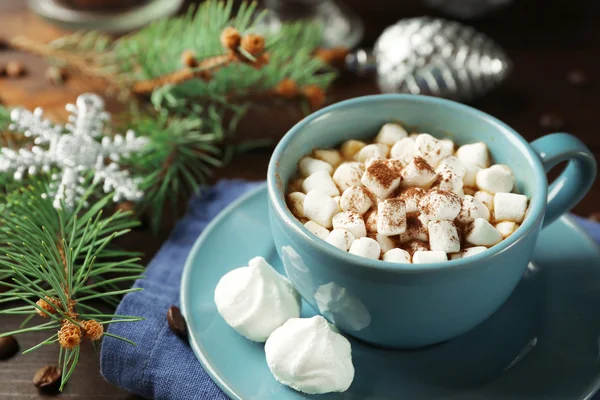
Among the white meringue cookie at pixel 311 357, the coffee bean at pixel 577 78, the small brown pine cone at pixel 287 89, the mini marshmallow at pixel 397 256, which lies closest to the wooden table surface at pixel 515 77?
the coffee bean at pixel 577 78

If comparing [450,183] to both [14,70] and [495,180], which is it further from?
[14,70]

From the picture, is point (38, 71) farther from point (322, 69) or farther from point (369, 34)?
point (369, 34)

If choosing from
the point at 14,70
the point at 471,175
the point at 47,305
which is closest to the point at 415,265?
the point at 471,175

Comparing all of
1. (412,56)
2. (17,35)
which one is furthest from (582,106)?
(17,35)

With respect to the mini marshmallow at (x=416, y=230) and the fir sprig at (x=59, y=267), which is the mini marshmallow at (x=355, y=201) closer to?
the mini marshmallow at (x=416, y=230)

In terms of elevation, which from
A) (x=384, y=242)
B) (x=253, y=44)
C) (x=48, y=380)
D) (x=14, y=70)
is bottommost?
(x=48, y=380)

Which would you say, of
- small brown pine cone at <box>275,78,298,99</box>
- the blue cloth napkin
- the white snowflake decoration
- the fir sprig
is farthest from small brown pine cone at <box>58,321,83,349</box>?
small brown pine cone at <box>275,78,298,99</box>
